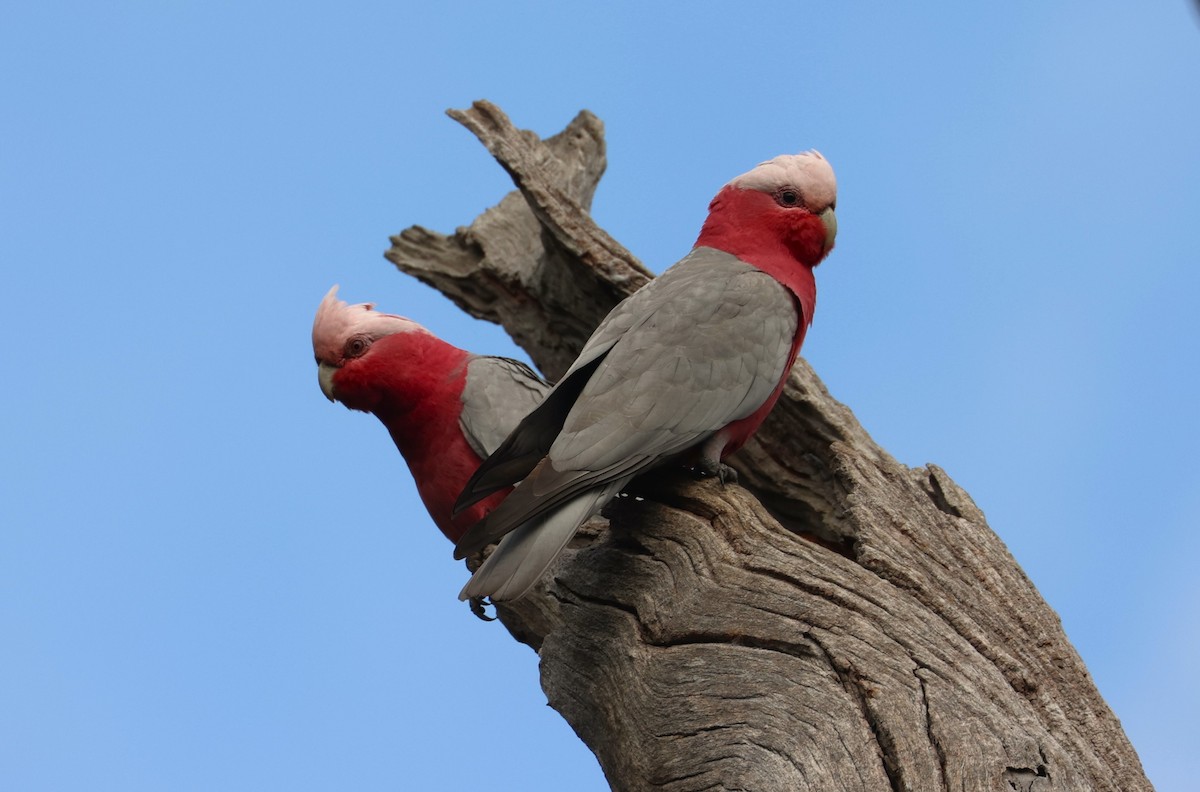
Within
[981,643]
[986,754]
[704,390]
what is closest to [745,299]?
[704,390]

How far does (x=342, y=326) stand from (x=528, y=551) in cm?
207

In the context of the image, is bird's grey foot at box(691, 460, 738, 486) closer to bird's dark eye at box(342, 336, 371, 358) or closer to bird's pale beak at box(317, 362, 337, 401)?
bird's dark eye at box(342, 336, 371, 358)

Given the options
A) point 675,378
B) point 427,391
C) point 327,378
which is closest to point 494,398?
point 427,391

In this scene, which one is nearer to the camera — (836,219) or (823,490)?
(836,219)

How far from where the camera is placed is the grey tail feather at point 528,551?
3779mm

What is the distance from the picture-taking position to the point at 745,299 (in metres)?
4.45

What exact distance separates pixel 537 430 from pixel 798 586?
3.52 feet

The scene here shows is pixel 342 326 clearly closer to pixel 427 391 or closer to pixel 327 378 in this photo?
pixel 327 378

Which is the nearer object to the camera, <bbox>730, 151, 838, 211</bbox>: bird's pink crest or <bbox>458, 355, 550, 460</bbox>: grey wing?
<bbox>730, 151, 838, 211</bbox>: bird's pink crest

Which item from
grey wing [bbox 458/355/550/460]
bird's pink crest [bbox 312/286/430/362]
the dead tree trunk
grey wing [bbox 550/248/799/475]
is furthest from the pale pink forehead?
grey wing [bbox 550/248/799/475]

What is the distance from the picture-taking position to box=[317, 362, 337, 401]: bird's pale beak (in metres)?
5.51

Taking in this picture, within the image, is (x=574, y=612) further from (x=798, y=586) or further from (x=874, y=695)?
(x=874, y=695)

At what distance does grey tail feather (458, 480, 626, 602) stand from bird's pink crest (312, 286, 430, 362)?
1.82 meters

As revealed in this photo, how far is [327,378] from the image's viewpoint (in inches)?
217
